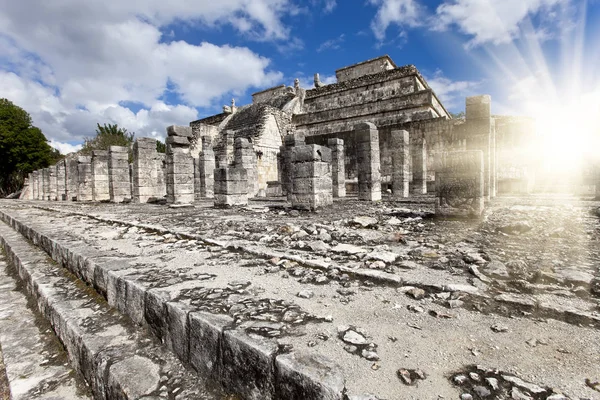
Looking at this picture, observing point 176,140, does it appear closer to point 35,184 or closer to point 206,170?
point 206,170

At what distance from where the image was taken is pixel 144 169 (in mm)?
12641

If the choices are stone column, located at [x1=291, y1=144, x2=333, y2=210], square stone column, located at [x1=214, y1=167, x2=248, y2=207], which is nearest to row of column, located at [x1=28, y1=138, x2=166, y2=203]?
square stone column, located at [x1=214, y1=167, x2=248, y2=207]

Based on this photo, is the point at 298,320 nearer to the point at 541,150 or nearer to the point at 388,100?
the point at 541,150

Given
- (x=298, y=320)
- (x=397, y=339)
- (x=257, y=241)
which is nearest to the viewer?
(x=397, y=339)

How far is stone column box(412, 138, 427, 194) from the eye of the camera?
42.6 feet

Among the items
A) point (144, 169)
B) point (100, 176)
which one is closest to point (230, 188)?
point (144, 169)

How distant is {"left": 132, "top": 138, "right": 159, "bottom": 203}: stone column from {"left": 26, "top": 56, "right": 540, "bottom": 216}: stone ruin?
0.04 meters

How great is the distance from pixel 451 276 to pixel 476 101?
23.6ft

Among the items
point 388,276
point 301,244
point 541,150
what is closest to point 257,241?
point 301,244

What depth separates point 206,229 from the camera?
512 cm

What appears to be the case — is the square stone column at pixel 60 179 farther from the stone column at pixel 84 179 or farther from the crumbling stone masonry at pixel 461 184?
the crumbling stone masonry at pixel 461 184

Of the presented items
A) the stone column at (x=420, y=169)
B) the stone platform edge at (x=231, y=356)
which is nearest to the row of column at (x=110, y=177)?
the stone column at (x=420, y=169)

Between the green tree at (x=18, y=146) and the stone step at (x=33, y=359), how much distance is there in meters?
36.9

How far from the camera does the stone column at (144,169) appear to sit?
41.0ft
